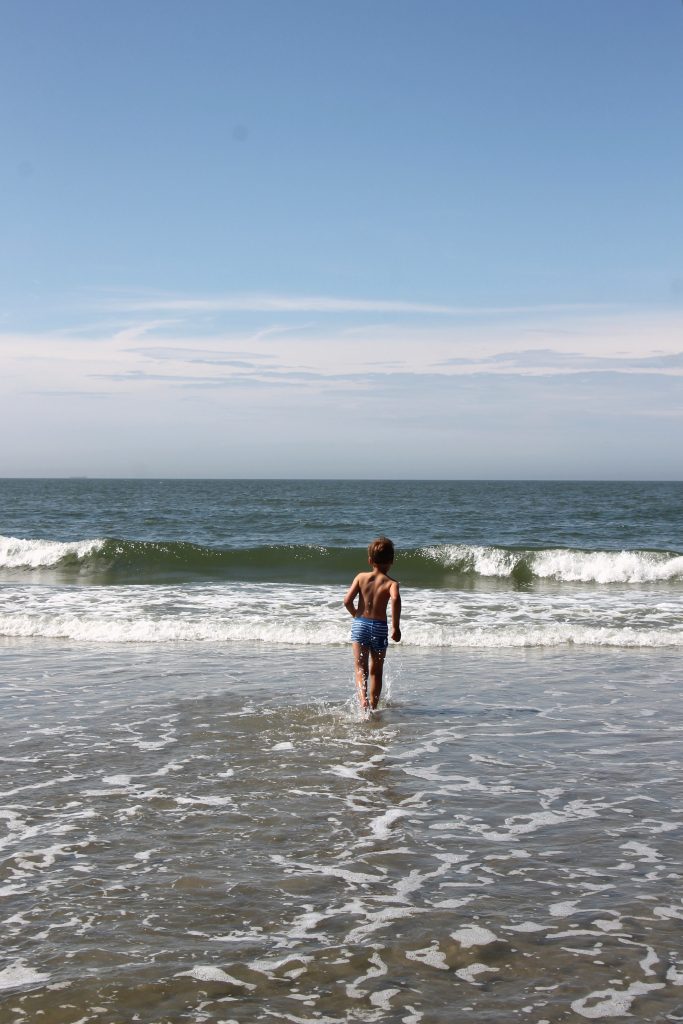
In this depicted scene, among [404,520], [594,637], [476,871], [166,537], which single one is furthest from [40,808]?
[404,520]

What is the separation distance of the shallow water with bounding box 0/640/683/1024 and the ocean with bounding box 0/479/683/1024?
0.02 meters

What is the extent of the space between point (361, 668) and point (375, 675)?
17cm

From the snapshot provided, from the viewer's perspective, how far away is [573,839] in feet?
17.9

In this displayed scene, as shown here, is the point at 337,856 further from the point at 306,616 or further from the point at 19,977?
the point at 306,616

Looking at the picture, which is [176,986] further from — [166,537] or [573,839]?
[166,537]

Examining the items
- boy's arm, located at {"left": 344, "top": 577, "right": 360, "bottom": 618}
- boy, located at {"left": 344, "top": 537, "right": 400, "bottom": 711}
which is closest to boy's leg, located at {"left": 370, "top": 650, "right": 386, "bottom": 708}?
boy, located at {"left": 344, "top": 537, "right": 400, "bottom": 711}

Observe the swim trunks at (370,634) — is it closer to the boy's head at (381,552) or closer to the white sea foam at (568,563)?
the boy's head at (381,552)

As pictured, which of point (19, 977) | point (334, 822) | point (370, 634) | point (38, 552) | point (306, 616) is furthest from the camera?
point (38, 552)

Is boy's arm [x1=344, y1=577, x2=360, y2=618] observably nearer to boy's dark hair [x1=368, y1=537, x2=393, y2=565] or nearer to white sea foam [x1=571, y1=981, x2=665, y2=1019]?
boy's dark hair [x1=368, y1=537, x2=393, y2=565]

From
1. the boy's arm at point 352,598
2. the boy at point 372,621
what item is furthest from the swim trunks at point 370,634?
the boy's arm at point 352,598

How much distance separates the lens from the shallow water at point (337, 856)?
12.3ft

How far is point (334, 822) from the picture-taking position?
226 inches

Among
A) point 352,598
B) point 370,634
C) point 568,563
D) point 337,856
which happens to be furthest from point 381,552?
point 568,563

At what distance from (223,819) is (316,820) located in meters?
0.61
